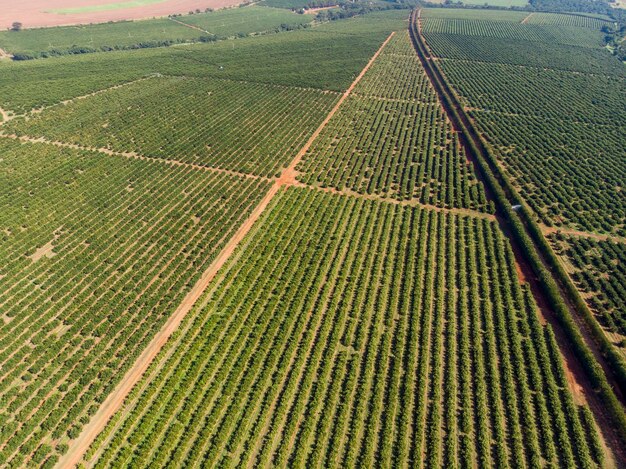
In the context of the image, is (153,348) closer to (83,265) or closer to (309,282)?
(83,265)

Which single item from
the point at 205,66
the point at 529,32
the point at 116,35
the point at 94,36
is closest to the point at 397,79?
the point at 205,66

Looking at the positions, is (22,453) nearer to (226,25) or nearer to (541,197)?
(541,197)

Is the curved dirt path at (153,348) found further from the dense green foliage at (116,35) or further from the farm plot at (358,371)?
the dense green foliage at (116,35)

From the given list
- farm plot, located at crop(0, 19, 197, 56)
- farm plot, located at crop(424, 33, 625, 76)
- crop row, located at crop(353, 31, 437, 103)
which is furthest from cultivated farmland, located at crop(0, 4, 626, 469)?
farm plot, located at crop(0, 19, 197, 56)

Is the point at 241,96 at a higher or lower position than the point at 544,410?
higher

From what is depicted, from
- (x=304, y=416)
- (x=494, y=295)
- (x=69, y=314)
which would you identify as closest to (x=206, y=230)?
(x=69, y=314)

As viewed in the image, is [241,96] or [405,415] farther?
[241,96]

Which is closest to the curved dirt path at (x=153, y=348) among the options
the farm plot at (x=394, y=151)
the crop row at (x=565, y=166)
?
the farm plot at (x=394, y=151)
